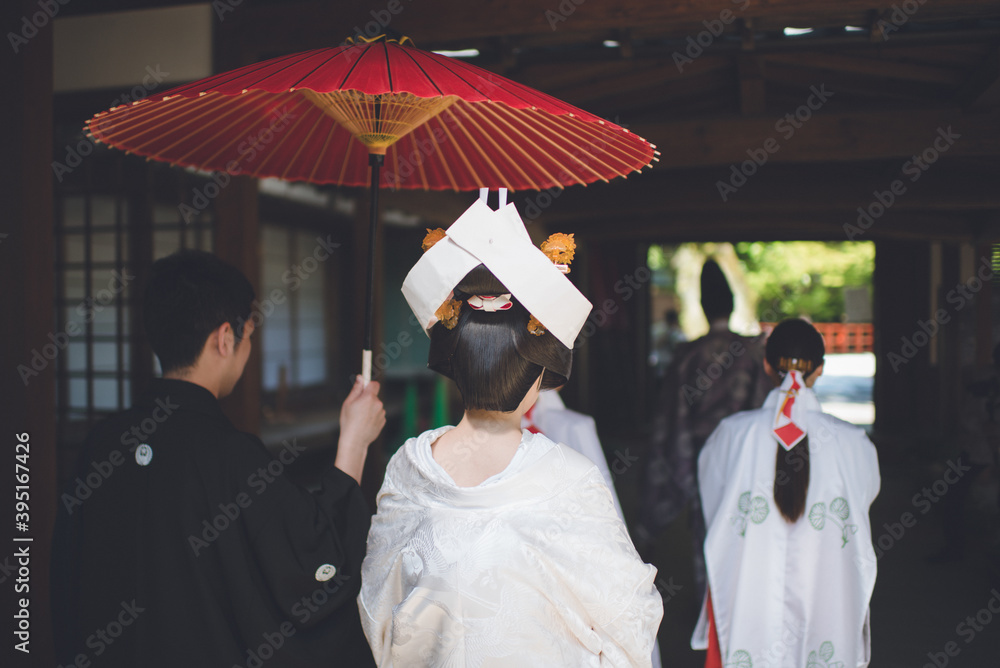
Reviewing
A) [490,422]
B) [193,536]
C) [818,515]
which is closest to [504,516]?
[490,422]

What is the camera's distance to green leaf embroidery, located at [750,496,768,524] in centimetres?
297

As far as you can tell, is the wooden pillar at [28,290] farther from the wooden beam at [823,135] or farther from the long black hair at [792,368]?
the wooden beam at [823,135]

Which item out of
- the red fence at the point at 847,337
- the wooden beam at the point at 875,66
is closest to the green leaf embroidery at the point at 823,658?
the wooden beam at the point at 875,66

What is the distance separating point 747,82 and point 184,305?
4591 mm

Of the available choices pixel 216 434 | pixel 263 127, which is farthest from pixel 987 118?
pixel 216 434

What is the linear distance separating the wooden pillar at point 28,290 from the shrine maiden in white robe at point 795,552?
8.32 ft

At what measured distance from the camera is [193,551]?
176cm

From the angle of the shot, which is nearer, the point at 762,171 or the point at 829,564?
the point at 829,564

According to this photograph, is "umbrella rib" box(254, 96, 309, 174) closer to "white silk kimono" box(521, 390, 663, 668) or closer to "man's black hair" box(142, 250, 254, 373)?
"man's black hair" box(142, 250, 254, 373)

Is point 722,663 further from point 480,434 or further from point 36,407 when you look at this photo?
point 36,407

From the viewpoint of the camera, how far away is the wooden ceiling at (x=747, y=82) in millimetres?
2971

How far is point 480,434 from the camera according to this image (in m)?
1.61

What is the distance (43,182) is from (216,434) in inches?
52.6

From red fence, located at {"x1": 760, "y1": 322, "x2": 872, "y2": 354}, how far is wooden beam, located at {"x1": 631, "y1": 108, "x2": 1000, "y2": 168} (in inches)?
774
